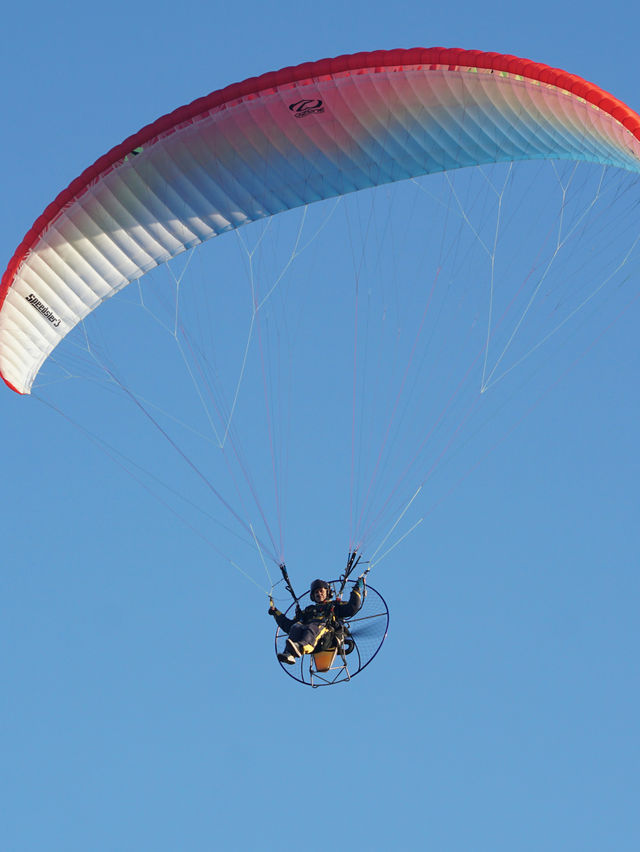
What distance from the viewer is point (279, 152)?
2216 cm

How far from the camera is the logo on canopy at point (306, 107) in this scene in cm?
2153

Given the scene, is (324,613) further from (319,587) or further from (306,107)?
(306,107)

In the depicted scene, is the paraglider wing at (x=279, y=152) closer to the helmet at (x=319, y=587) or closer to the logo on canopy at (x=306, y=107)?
the logo on canopy at (x=306, y=107)

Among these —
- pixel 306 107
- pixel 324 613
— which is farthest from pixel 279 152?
pixel 324 613

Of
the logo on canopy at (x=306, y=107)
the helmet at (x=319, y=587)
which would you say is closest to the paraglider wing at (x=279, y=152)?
the logo on canopy at (x=306, y=107)

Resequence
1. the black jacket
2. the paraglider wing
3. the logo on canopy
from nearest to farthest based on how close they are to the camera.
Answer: the black jacket < the paraglider wing < the logo on canopy

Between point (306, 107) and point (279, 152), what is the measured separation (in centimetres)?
82

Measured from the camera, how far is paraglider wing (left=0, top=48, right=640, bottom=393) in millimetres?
21266

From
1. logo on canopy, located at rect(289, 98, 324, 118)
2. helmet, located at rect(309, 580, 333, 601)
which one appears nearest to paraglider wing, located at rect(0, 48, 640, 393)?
logo on canopy, located at rect(289, 98, 324, 118)

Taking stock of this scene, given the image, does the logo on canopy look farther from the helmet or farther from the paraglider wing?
the helmet

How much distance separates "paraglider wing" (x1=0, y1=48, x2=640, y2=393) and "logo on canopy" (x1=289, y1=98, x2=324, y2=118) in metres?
0.01

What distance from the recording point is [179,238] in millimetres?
23016

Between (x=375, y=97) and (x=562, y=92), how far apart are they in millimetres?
2412

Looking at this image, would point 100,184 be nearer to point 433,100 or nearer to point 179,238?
point 179,238
